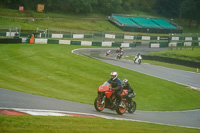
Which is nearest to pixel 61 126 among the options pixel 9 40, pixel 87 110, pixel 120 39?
pixel 87 110

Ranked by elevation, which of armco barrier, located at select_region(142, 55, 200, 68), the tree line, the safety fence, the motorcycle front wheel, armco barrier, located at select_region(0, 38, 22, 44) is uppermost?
the tree line

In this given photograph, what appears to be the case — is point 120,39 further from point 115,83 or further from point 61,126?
point 61,126

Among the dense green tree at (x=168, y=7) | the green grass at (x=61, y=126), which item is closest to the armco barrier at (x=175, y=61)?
the green grass at (x=61, y=126)

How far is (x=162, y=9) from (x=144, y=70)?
72.2 m

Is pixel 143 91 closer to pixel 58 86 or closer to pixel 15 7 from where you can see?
pixel 58 86

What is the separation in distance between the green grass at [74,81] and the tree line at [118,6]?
44.2 m

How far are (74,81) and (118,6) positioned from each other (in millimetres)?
66311

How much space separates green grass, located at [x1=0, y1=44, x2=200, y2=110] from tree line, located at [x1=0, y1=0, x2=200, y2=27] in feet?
145

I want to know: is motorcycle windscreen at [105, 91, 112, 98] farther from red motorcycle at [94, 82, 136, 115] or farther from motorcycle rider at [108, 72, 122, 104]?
motorcycle rider at [108, 72, 122, 104]

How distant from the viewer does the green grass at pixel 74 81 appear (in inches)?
748

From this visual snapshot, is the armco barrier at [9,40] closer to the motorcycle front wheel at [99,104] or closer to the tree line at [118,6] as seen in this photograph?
the motorcycle front wheel at [99,104]

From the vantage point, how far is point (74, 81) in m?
22.5

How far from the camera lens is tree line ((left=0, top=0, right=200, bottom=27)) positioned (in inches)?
2928

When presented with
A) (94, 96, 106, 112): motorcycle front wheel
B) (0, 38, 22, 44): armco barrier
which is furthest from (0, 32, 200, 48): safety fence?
(94, 96, 106, 112): motorcycle front wheel
